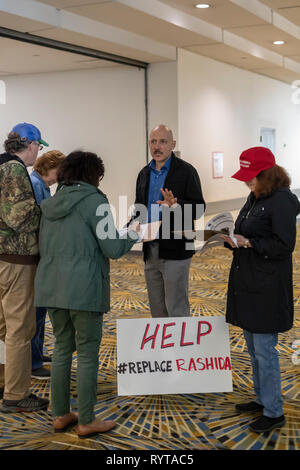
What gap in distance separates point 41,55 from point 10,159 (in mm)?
5301

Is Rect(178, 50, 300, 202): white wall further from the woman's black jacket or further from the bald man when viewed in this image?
the woman's black jacket

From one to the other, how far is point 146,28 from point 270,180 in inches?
201

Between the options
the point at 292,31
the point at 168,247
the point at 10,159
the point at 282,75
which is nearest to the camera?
the point at 10,159

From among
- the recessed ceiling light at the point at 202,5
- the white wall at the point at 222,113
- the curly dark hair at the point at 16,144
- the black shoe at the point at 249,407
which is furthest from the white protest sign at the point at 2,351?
the white wall at the point at 222,113

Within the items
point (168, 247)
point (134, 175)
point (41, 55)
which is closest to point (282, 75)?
point (134, 175)

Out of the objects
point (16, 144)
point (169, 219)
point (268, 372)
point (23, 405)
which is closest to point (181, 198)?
point (169, 219)

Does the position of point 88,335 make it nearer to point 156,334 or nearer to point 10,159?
point 156,334

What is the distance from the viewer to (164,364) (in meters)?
3.58

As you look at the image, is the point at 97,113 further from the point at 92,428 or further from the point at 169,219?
the point at 92,428

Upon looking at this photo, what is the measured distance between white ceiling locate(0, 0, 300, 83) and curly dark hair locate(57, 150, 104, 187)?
3506mm

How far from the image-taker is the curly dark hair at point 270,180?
3092mm

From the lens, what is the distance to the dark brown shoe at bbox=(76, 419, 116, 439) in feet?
10.2

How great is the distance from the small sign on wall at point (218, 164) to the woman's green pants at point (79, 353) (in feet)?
25.2

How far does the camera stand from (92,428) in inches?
124
